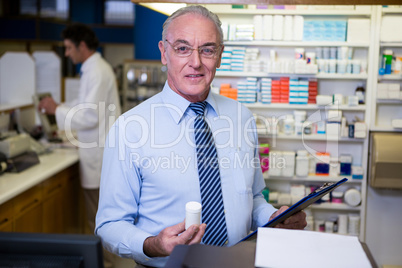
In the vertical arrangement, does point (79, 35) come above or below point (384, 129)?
above

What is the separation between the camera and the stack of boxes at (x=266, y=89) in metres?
3.83

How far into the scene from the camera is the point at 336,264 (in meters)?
1.05

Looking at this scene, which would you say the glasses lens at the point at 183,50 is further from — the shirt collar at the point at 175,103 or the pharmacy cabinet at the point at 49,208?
the pharmacy cabinet at the point at 49,208

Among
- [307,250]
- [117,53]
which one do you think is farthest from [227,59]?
[117,53]

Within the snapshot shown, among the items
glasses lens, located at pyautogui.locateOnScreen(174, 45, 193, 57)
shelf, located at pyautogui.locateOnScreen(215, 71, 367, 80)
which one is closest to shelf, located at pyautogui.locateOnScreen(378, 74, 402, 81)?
shelf, located at pyautogui.locateOnScreen(215, 71, 367, 80)

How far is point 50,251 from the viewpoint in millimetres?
915

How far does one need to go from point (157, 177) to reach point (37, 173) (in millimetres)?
2189

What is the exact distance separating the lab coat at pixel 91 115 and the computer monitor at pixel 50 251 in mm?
3142

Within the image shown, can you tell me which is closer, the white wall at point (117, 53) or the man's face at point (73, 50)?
the man's face at point (73, 50)

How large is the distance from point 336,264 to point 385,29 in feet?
10.1

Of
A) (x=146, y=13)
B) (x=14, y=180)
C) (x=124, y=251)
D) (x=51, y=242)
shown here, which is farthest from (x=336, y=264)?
(x=146, y=13)

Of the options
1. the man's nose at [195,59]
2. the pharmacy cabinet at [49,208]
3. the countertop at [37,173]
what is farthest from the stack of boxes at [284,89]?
the man's nose at [195,59]

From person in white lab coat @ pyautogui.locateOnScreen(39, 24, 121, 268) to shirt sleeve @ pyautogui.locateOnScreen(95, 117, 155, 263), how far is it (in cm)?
246

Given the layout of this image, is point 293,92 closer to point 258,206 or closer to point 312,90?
point 312,90
